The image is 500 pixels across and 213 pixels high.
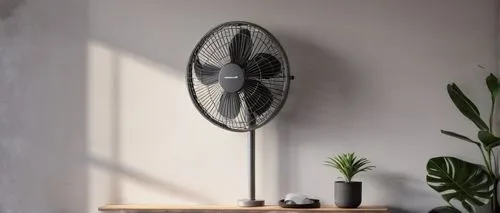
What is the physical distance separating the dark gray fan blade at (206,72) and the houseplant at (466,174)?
1087mm

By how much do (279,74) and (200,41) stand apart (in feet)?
1.33

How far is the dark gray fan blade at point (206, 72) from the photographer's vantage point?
9.75 feet

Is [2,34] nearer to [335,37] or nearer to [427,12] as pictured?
[335,37]

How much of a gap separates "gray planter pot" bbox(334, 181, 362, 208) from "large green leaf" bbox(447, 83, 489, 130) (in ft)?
1.93

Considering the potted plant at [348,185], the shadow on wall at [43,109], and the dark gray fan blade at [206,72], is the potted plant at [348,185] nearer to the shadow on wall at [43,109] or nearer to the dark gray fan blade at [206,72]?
the dark gray fan blade at [206,72]

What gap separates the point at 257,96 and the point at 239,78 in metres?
0.12

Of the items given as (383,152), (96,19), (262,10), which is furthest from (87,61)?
(383,152)

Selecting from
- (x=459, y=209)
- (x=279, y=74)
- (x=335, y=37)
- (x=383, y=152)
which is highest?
(x=335, y=37)

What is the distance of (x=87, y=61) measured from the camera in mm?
3273

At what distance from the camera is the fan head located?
9.61ft

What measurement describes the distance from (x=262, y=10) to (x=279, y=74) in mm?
436

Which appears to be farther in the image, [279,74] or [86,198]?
[86,198]

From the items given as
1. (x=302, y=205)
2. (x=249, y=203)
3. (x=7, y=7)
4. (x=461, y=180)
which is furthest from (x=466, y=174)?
(x=7, y=7)

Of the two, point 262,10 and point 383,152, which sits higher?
point 262,10
